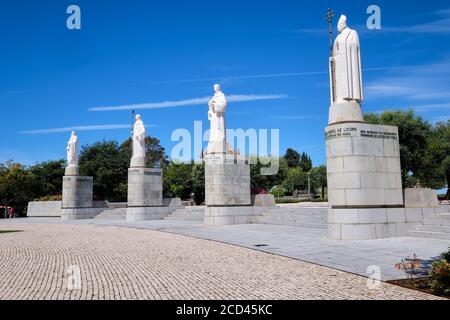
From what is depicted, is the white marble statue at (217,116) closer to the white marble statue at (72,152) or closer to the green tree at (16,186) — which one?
the white marble statue at (72,152)

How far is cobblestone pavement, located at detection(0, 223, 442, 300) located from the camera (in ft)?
21.6

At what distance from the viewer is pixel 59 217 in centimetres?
3531

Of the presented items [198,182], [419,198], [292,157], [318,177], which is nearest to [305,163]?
[292,157]

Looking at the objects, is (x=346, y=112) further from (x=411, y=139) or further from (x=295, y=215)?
(x=411, y=139)

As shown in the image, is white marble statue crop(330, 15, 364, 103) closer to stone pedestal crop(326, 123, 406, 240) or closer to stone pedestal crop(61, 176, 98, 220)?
stone pedestal crop(326, 123, 406, 240)

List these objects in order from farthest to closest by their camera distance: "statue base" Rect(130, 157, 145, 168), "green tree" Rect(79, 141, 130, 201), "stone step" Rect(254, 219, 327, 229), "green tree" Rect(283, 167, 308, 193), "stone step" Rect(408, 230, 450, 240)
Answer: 1. "green tree" Rect(283, 167, 308, 193)
2. "green tree" Rect(79, 141, 130, 201)
3. "statue base" Rect(130, 157, 145, 168)
4. "stone step" Rect(254, 219, 327, 229)
5. "stone step" Rect(408, 230, 450, 240)

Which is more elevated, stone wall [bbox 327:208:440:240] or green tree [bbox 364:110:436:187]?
green tree [bbox 364:110:436:187]

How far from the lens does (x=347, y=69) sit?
47.9 feet

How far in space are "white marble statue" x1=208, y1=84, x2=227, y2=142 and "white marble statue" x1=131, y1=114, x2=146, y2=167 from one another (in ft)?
24.8

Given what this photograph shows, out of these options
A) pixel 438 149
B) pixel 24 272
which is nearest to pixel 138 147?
pixel 24 272

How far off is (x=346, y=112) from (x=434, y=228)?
5.02m
